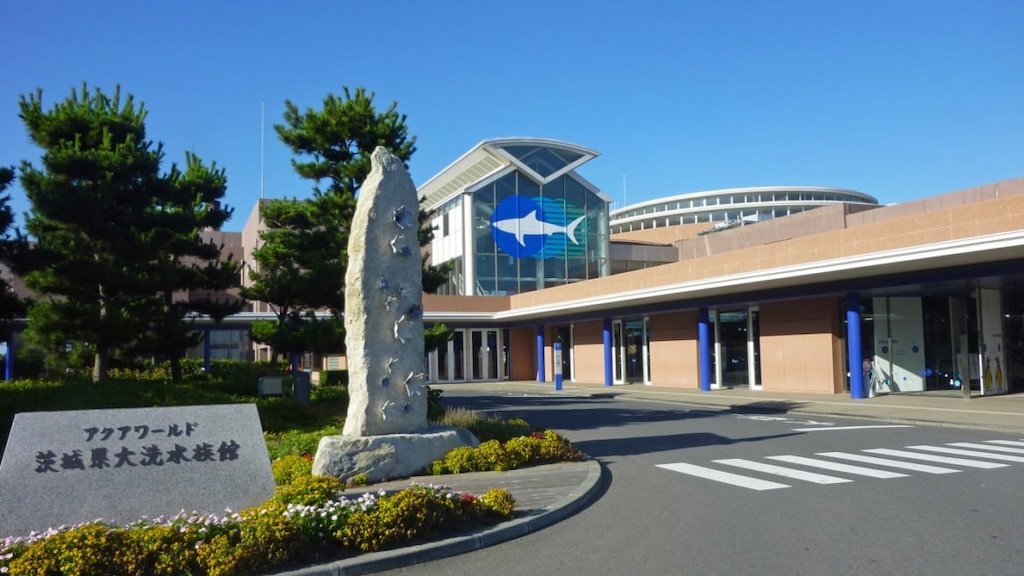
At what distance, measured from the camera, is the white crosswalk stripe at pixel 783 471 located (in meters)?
10.8

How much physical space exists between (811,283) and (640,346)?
14276 millimetres

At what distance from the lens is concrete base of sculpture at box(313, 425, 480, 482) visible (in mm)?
11047

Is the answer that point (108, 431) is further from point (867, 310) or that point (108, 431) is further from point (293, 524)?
point (867, 310)

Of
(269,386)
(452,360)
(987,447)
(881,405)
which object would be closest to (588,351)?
(452,360)

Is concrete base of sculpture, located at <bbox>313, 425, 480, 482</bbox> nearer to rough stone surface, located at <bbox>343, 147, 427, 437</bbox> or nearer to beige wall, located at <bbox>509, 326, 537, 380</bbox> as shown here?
rough stone surface, located at <bbox>343, 147, 427, 437</bbox>

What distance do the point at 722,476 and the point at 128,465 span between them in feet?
26.1

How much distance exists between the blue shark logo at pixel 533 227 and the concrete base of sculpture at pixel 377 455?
36.2m

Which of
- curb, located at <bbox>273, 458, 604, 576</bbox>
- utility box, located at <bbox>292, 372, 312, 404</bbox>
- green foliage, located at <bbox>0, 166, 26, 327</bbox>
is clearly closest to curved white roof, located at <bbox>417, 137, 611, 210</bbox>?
utility box, located at <bbox>292, 372, 312, 404</bbox>

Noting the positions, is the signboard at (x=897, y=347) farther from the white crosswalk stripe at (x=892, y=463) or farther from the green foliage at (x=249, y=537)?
the green foliage at (x=249, y=537)

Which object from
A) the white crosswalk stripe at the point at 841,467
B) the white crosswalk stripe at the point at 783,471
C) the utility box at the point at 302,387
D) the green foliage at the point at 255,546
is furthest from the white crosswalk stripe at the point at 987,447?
the utility box at the point at 302,387

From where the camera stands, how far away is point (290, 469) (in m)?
11.4

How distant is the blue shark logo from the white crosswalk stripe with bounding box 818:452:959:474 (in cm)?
3546

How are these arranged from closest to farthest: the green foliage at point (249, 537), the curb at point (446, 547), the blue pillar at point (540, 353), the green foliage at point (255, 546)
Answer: the green foliage at point (249, 537) → the green foliage at point (255, 546) → the curb at point (446, 547) → the blue pillar at point (540, 353)

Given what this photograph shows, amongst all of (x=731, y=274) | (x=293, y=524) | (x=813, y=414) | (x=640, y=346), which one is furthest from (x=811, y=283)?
(x=293, y=524)
